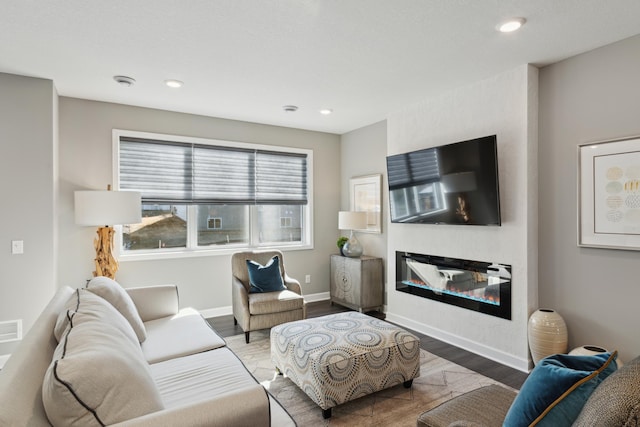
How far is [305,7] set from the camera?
7.07 ft

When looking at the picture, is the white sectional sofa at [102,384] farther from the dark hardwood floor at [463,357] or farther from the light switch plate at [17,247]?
the dark hardwood floor at [463,357]

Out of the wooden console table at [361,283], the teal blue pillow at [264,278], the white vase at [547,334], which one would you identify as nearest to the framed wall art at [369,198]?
the wooden console table at [361,283]

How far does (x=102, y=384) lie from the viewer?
1.16 meters

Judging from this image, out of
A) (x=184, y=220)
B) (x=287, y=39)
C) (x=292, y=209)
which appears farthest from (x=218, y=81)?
(x=292, y=209)

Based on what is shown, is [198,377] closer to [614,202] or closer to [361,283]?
[361,283]

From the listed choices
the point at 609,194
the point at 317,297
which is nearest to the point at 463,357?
the point at 609,194

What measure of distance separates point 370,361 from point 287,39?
2329 millimetres

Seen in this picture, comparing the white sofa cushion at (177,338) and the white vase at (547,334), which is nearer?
the white sofa cushion at (177,338)

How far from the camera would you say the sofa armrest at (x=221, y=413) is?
1187 mm

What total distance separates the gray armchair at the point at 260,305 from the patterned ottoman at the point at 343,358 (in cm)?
82

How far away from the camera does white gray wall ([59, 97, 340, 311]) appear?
3803 mm

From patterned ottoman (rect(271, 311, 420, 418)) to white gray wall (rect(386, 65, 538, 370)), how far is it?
1022 millimetres

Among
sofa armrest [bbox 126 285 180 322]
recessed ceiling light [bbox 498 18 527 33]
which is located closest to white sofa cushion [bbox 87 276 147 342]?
sofa armrest [bbox 126 285 180 322]

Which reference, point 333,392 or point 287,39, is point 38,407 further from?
point 287,39
